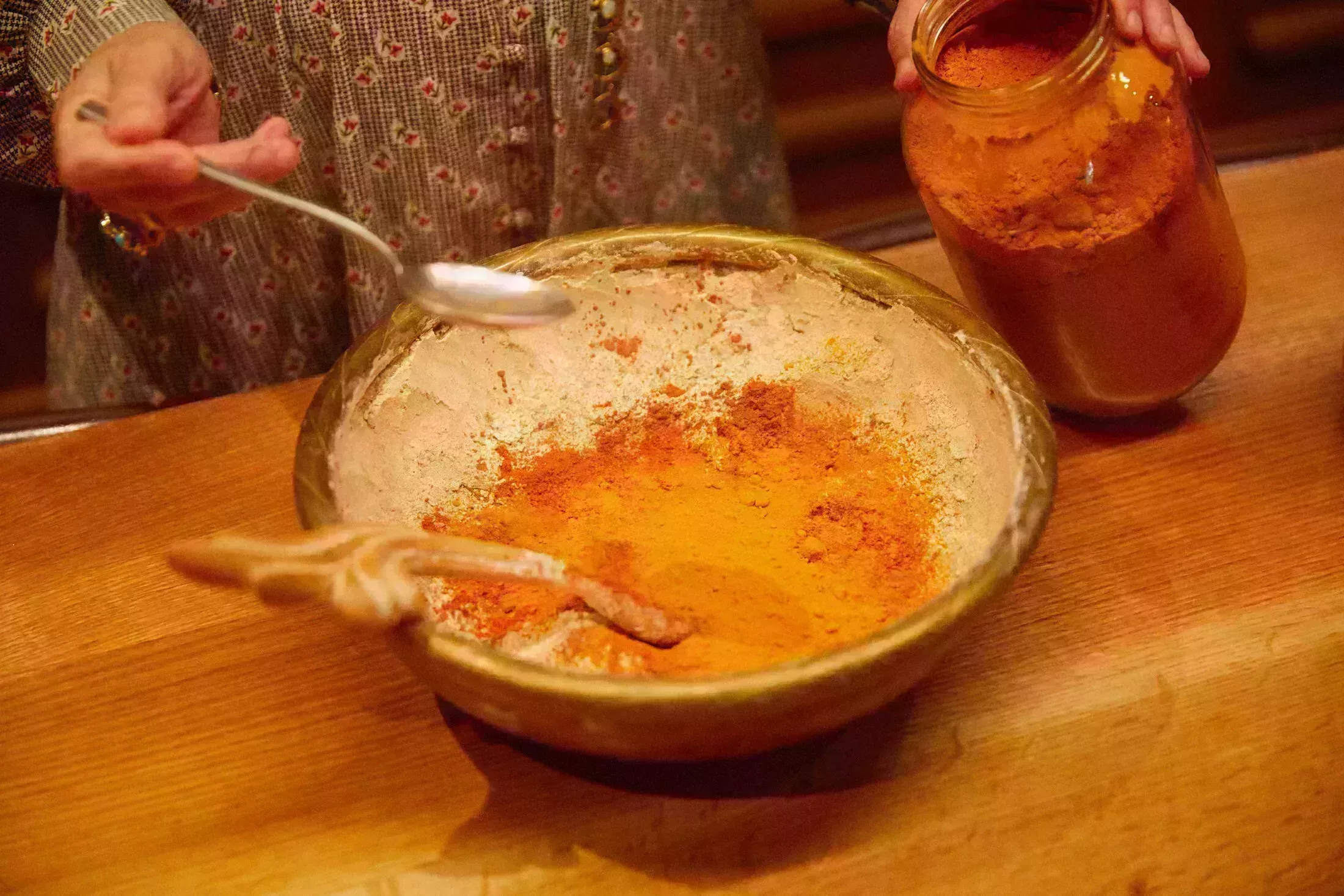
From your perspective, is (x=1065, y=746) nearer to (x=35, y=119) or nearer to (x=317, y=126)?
(x=317, y=126)

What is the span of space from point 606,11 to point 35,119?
1.87ft

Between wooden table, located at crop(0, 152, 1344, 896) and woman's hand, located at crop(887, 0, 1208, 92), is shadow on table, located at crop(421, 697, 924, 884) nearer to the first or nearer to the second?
wooden table, located at crop(0, 152, 1344, 896)

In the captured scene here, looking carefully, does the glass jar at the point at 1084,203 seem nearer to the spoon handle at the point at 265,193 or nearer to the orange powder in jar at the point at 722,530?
the orange powder in jar at the point at 722,530

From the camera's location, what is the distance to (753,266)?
0.84 meters

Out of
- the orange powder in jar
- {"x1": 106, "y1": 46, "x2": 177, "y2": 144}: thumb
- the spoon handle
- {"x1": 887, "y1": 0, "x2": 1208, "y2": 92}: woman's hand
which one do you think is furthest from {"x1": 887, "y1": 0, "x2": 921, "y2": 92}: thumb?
{"x1": 106, "y1": 46, "x2": 177, "y2": 144}: thumb

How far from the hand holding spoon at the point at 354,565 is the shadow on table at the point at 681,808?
0.17 m

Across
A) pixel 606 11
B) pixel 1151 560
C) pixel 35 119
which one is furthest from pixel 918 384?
pixel 35 119

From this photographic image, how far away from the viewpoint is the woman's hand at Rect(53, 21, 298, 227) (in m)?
0.68

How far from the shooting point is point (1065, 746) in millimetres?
700

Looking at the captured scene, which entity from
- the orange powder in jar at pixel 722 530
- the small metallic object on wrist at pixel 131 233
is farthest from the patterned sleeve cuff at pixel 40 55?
the orange powder in jar at pixel 722 530

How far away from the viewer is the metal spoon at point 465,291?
0.71m

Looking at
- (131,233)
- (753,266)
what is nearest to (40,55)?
(131,233)

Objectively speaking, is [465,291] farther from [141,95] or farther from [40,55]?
[40,55]

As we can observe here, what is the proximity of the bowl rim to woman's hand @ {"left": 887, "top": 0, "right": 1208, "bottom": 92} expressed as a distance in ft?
0.50
